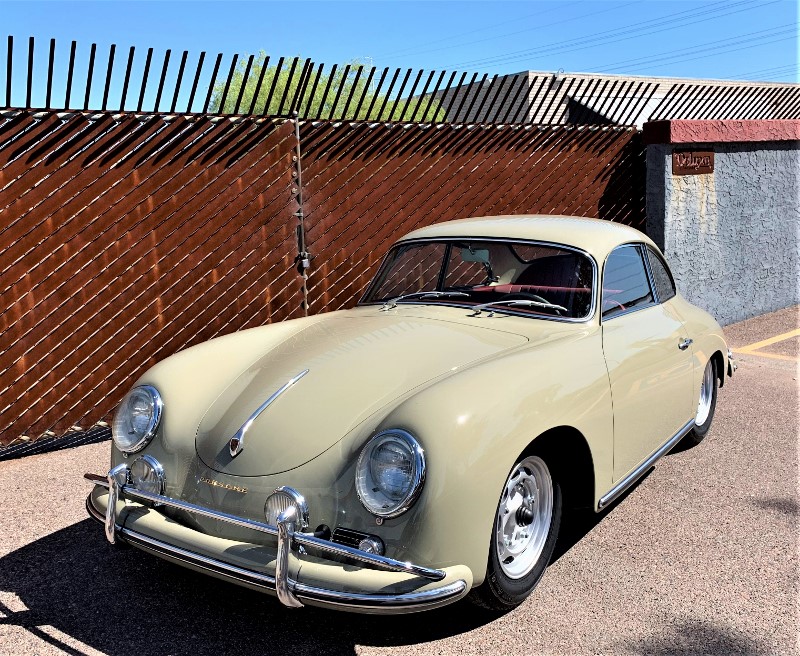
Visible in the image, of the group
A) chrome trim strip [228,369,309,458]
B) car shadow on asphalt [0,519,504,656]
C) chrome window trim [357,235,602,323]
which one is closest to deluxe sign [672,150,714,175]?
chrome window trim [357,235,602,323]

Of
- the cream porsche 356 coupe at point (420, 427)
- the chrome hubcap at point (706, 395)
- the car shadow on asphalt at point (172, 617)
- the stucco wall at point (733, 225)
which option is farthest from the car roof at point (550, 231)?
the stucco wall at point (733, 225)

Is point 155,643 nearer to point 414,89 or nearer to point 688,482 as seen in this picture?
point 688,482

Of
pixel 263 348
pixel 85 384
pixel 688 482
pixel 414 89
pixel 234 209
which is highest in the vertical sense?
pixel 414 89

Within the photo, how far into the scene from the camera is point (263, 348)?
3.85 m

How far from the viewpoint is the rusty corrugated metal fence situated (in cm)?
520

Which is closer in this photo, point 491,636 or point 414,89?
point 491,636

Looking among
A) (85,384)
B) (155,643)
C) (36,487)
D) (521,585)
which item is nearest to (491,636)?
(521,585)

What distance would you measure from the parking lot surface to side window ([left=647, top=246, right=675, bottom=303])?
106cm

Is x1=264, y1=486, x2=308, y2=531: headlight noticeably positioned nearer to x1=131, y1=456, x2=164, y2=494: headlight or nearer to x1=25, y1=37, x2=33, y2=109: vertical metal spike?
x1=131, y1=456, x2=164, y2=494: headlight

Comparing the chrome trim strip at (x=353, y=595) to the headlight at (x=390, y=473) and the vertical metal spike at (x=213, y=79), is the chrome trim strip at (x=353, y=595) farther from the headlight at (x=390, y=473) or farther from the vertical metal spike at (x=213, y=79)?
the vertical metal spike at (x=213, y=79)

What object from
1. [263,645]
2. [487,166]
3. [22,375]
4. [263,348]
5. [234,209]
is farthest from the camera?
[487,166]

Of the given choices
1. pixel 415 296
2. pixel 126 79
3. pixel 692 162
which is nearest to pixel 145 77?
pixel 126 79

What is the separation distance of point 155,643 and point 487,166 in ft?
18.0

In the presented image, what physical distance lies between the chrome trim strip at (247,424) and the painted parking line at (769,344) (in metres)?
5.82
